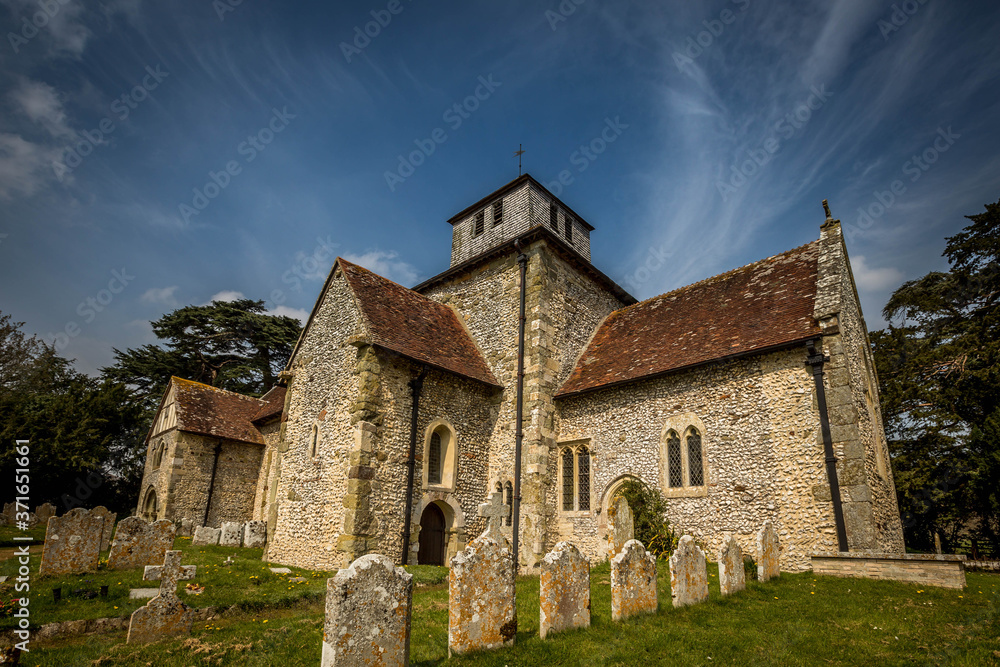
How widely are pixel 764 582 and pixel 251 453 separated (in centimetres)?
1966

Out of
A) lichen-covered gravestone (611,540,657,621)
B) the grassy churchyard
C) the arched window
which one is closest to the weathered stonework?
the grassy churchyard

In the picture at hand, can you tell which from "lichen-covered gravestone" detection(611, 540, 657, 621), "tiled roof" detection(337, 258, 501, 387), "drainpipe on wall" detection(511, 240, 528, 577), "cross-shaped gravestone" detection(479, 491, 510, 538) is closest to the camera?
"lichen-covered gravestone" detection(611, 540, 657, 621)

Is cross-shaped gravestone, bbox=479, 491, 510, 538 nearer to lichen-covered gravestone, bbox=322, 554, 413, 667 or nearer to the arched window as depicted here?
the arched window

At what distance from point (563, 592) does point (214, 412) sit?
2015cm

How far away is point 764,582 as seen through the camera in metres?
9.51

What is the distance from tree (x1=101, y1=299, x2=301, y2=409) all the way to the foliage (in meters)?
28.6

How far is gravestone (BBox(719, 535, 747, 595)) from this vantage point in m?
8.37

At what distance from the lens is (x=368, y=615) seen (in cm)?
457

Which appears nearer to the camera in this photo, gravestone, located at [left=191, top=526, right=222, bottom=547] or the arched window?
the arched window

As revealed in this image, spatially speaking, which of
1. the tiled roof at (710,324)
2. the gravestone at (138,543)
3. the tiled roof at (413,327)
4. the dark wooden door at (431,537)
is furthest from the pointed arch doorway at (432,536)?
the gravestone at (138,543)

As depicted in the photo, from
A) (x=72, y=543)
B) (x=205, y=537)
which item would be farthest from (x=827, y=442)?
(x=205, y=537)

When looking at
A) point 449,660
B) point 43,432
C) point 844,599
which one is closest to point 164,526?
point 449,660

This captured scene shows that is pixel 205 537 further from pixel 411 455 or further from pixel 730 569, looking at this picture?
pixel 730 569

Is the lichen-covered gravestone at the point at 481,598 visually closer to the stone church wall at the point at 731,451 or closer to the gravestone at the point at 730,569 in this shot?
the gravestone at the point at 730,569
